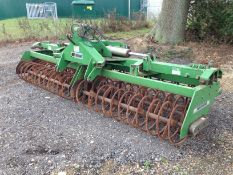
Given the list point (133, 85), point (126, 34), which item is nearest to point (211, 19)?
point (126, 34)

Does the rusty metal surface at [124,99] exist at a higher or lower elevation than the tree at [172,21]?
lower

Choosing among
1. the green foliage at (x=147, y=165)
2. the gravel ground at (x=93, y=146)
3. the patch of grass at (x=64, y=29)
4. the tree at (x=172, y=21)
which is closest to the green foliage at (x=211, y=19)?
the tree at (x=172, y=21)

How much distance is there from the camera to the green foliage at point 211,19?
365 inches

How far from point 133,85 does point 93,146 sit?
1.27m

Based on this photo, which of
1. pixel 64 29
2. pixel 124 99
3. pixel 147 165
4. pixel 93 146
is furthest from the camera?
pixel 64 29

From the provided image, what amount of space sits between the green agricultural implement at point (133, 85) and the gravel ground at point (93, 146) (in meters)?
0.21

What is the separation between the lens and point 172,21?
30.5 ft

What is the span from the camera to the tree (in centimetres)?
920

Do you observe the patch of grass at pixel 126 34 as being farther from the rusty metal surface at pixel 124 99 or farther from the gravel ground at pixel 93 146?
the gravel ground at pixel 93 146

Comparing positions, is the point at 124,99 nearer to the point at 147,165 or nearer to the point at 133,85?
the point at 133,85

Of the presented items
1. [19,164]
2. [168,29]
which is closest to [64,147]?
[19,164]

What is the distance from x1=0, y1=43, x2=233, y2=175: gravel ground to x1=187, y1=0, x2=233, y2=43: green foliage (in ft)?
15.4

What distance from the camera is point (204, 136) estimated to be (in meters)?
4.16

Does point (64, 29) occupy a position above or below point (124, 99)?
above
